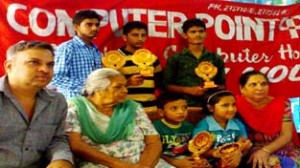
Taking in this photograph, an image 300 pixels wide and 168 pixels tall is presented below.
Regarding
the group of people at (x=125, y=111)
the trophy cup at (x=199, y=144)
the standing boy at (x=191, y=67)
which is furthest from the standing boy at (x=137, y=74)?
the trophy cup at (x=199, y=144)

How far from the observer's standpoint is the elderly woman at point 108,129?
2.58 metres

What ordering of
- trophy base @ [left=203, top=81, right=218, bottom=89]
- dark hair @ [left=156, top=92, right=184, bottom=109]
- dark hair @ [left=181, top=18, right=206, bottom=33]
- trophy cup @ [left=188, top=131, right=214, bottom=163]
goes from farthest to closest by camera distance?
dark hair @ [left=181, top=18, right=206, bottom=33]
trophy base @ [left=203, top=81, right=218, bottom=89]
dark hair @ [left=156, top=92, right=184, bottom=109]
trophy cup @ [left=188, top=131, right=214, bottom=163]

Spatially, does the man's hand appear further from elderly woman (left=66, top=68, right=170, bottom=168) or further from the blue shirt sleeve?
the blue shirt sleeve

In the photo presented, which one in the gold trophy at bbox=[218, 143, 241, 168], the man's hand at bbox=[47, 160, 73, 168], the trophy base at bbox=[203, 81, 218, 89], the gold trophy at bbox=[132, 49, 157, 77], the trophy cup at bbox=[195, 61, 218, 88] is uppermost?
the gold trophy at bbox=[132, 49, 157, 77]

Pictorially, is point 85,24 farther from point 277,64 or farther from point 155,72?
point 277,64

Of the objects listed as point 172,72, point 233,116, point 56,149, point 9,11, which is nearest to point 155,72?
point 172,72

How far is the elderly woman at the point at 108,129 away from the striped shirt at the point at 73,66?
594 mm

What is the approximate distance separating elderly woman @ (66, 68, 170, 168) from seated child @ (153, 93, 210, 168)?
369mm

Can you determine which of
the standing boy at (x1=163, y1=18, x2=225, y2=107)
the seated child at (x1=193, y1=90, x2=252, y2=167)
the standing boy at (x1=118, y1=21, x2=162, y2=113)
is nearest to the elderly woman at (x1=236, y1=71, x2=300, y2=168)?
the seated child at (x1=193, y1=90, x2=252, y2=167)

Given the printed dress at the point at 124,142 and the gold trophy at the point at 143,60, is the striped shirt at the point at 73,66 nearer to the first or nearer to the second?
the gold trophy at the point at 143,60

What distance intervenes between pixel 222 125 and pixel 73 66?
115cm

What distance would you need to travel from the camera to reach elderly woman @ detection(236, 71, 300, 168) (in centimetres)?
342

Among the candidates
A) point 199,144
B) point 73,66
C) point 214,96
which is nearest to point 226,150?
point 199,144

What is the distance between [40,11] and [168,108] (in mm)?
1395
